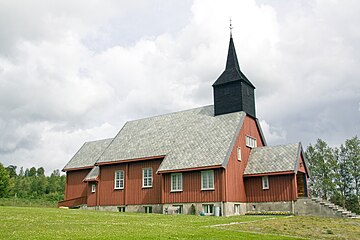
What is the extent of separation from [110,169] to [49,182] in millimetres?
68855

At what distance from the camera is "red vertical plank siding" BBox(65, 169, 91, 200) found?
39.8m

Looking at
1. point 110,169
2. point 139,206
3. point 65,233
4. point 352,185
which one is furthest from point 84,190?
point 352,185

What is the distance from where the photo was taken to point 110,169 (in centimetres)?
3528

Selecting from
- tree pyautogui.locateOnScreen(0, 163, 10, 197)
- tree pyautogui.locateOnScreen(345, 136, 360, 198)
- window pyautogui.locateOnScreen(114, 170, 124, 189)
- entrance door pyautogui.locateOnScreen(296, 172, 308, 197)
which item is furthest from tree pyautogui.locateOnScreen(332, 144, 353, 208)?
tree pyautogui.locateOnScreen(0, 163, 10, 197)

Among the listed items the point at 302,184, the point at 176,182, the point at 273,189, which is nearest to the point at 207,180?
the point at 176,182

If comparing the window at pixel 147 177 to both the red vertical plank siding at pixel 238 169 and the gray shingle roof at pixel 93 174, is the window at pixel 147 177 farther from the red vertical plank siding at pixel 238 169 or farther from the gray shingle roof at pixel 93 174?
the red vertical plank siding at pixel 238 169

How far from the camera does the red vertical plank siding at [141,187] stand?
1253 inches

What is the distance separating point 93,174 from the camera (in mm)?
37250

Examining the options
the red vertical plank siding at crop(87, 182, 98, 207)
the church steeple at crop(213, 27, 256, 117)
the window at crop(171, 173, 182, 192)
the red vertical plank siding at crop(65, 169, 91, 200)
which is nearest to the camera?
the window at crop(171, 173, 182, 192)

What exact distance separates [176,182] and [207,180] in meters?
2.78

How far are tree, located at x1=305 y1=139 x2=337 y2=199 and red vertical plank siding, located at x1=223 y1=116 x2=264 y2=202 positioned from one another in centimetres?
2232

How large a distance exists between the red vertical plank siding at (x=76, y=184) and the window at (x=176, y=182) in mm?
12688

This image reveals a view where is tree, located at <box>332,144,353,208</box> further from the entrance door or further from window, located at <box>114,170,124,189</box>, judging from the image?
window, located at <box>114,170,124,189</box>

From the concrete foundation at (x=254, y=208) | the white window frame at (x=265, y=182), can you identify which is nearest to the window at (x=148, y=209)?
the concrete foundation at (x=254, y=208)
